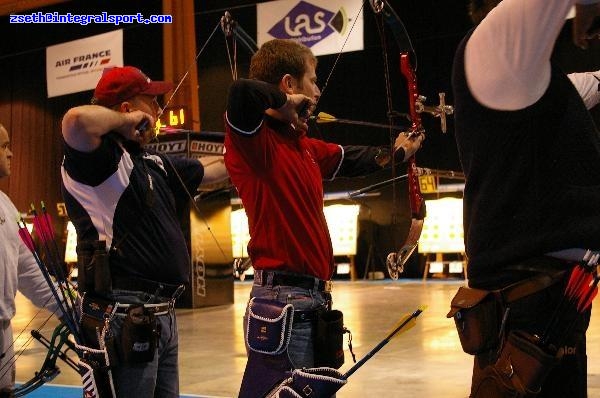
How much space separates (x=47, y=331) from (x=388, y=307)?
126 inches

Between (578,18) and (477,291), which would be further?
(477,291)

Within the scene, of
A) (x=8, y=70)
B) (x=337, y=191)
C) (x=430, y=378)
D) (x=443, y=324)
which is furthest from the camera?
(x=8, y=70)

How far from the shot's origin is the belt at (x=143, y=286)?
7.16ft

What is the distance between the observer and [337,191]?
43.4 feet

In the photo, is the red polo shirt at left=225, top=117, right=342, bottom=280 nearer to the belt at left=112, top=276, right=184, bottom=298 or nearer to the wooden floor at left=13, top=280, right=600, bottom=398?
the belt at left=112, top=276, right=184, bottom=298

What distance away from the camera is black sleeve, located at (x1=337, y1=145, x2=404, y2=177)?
2586 millimetres

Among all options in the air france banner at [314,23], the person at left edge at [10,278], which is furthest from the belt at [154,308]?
the air france banner at [314,23]

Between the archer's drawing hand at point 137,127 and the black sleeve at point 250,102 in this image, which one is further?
the archer's drawing hand at point 137,127

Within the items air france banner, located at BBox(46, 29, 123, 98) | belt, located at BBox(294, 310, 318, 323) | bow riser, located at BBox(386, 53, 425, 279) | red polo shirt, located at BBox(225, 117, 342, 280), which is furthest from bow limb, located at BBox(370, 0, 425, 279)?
air france banner, located at BBox(46, 29, 123, 98)

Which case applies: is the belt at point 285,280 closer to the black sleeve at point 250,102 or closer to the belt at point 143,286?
the belt at point 143,286

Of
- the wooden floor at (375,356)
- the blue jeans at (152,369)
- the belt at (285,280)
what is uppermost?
the belt at (285,280)

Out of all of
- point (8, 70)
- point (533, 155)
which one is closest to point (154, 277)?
point (533, 155)

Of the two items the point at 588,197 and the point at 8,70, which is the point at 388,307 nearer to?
the point at 588,197

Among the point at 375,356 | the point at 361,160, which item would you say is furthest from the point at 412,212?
the point at 375,356
